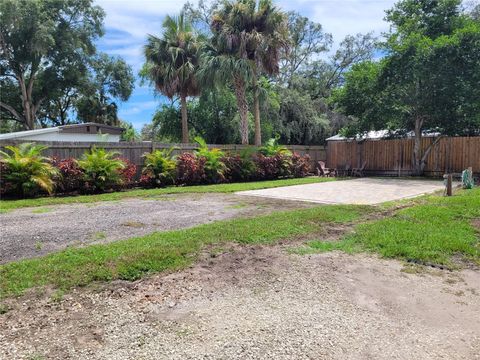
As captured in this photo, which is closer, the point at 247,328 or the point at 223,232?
the point at 247,328

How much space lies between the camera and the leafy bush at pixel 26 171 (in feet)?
30.9

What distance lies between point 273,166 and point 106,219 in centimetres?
1044

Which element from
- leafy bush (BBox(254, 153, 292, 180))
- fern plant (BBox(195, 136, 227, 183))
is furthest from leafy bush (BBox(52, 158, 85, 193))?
leafy bush (BBox(254, 153, 292, 180))

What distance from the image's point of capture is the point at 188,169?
1333 cm

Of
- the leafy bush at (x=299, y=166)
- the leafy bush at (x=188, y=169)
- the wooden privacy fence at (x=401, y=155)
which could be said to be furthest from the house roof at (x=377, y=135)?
the leafy bush at (x=188, y=169)

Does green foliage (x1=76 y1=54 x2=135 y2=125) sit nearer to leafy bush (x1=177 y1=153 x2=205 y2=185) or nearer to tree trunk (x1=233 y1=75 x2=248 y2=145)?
tree trunk (x1=233 y1=75 x2=248 y2=145)

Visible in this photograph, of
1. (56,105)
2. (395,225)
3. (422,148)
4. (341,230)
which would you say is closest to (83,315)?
(341,230)

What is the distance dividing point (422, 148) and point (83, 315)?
59.3ft

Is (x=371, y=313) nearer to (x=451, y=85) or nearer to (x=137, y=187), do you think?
(x=137, y=187)

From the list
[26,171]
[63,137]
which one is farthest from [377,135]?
[26,171]

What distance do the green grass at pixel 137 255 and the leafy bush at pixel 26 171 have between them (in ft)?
19.1

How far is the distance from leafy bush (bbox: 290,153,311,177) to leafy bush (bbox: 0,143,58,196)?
34.7ft

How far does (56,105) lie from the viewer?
31.0 m

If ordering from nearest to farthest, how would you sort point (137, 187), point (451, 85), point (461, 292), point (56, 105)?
point (461, 292)
point (137, 187)
point (451, 85)
point (56, 105)
